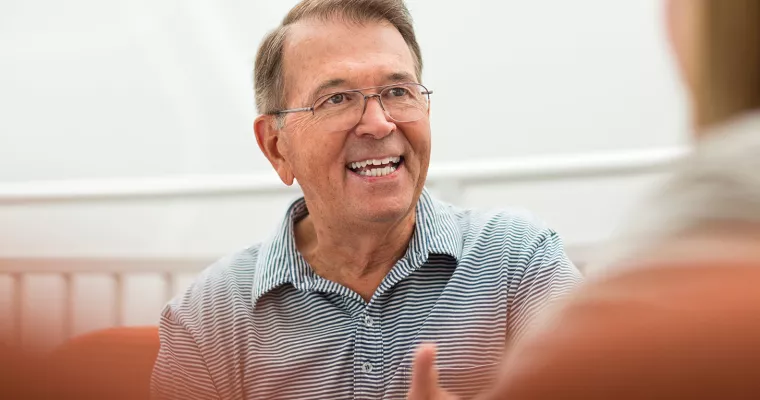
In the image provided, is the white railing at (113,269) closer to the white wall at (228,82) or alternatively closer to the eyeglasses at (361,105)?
the eyeglasses at (361,105)

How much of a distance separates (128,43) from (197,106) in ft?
1.35

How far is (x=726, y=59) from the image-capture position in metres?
0.39

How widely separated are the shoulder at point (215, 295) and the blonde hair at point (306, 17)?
28 cm

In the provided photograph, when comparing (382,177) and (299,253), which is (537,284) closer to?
(382,177)

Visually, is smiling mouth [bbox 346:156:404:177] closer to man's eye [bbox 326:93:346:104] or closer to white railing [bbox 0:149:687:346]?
man's eye [bbox 326:93:346:104]

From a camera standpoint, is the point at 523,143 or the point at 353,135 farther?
the point at 523,143

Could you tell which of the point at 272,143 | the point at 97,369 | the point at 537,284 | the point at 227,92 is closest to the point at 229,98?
the point at 227,92

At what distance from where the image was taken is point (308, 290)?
1389 mm

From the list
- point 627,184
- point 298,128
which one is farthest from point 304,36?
point 627,184

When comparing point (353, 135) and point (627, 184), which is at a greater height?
point (353, 135)

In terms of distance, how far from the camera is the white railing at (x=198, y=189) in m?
2.20

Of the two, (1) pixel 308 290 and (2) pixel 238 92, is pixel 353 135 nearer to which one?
(1) pixel 308 290

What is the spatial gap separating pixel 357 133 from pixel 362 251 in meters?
0.19

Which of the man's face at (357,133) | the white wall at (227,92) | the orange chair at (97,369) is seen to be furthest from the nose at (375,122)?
the white wall at (227,92)
